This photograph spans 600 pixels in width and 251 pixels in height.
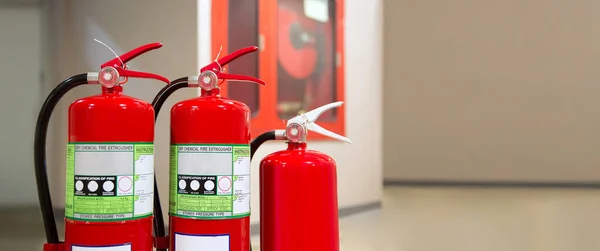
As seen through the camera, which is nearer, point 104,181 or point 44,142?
point 104,181

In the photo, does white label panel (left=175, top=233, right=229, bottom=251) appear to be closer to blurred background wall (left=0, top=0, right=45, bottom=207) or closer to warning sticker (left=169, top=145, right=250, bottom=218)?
warning sticker (left=169, top=145, right=250, bottom=218)

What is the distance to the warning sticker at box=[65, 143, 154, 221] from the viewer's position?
1112mm

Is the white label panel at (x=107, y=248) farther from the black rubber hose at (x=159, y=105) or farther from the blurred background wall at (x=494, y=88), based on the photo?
the blurred background wall at (x=494, y=88)

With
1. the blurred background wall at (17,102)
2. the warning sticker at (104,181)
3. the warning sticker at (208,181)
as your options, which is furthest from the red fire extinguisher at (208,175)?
→ the blurred background wall at (17,102)

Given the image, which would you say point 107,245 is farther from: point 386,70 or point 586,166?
point 586,166

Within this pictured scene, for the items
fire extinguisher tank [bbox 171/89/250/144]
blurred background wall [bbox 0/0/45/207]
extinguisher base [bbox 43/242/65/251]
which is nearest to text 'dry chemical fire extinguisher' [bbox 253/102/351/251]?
fire extinguisher tank [bbox 171/89/250/144]

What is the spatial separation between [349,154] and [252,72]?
83 cm

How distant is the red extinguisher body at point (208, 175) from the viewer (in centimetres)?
117

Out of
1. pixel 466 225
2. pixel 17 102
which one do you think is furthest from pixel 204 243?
pixel 466 225

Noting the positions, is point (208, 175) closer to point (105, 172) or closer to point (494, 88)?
point (105, 172)

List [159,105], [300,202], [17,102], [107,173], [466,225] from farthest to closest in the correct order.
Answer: [466,225]
[17,102]
[159,105]
[300,202]
[107,173]

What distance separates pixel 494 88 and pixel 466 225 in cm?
252

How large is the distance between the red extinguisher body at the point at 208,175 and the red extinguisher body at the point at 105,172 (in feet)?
0.30

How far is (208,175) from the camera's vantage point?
3.82 feet
